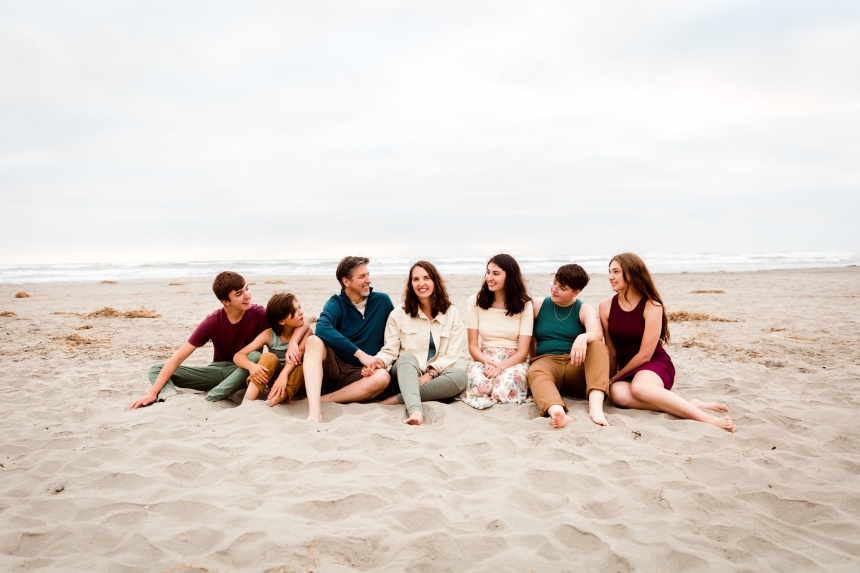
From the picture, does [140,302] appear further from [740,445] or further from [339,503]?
[740,445]

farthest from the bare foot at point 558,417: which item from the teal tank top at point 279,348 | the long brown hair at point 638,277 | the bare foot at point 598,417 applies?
the teal tank top at point 279,348

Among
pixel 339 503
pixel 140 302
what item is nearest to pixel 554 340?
pixel 339 503

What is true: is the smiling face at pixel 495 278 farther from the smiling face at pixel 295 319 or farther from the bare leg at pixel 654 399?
the smiling face at pixel 295 319

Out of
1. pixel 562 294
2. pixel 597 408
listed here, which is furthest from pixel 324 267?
pixel 597 408

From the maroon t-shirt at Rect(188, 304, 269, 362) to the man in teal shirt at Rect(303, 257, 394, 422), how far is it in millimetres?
690

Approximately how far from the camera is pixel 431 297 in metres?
5.02

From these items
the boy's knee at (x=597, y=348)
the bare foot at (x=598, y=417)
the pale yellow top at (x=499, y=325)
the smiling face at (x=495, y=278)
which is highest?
the smiling face at (x=495, y=278)

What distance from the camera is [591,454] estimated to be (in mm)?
3545

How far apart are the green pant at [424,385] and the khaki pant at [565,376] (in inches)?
26.5

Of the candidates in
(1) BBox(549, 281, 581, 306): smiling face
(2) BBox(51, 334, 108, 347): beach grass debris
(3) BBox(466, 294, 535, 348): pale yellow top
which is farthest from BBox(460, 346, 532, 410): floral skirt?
(2) BBox(51, 334, 108, 347): beach grass debris

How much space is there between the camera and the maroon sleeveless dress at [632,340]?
465cm

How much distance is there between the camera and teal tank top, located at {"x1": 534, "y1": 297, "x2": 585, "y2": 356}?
4.96 meters

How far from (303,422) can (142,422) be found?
51.1 inches

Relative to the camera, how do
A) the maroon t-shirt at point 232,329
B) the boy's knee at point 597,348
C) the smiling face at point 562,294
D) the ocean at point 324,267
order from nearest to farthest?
the boy's knee at point 597,348 < the smiling face at point 562,294 < the maroon t-shirt at point 232,329 < the ocean at point 324,267
